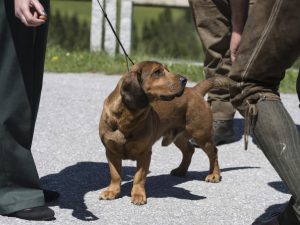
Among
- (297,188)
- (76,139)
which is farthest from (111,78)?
(297,188)

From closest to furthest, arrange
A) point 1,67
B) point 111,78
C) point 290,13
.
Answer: point 290,13, point 1,67, point 111,78

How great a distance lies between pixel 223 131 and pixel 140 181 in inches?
71.0

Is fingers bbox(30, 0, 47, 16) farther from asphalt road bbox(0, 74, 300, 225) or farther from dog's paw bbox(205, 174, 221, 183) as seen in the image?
dog's paw bbox(205, 174, 221, 183)

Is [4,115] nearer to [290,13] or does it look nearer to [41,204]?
[41,204]

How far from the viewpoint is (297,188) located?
315 cm

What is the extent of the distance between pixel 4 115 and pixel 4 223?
54 centimetres

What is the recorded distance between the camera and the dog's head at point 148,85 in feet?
13.8

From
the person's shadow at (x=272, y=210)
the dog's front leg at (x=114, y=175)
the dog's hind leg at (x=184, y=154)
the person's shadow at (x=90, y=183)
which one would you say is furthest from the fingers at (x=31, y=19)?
the dog's hind leg at (x=184, y=154)

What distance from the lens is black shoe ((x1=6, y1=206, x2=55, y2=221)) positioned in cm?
379

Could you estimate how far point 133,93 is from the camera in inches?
165

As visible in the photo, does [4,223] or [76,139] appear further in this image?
[76,139]

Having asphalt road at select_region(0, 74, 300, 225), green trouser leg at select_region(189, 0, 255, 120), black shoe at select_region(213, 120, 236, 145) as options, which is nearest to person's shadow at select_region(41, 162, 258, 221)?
asphalt road at select_region(0, 74, 300, 225)

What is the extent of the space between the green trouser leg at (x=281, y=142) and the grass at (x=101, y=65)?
5285mm

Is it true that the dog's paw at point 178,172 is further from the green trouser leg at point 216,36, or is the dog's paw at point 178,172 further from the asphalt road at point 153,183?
the green trouser leg at point 216,36
